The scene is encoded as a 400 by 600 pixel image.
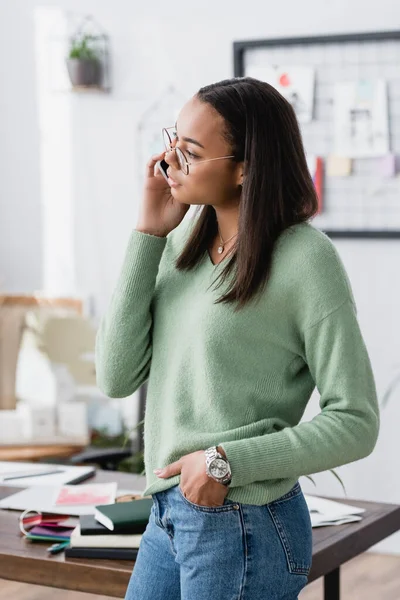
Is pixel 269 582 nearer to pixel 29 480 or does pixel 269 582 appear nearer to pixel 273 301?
pixel 273 301

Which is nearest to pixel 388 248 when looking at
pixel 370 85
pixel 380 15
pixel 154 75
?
pixel 370 85

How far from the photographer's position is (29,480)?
250 centimetres

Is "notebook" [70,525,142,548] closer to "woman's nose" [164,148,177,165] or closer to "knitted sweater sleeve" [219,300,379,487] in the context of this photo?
"knitted sweater sleeve" [219,300,379,487]

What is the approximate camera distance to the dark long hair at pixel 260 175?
143cm

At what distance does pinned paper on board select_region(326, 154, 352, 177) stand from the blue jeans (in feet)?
8.23

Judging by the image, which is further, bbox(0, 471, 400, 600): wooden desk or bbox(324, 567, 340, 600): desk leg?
bbox(324, 567, 340, 600): desk leg

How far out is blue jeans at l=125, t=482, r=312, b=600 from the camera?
139cm

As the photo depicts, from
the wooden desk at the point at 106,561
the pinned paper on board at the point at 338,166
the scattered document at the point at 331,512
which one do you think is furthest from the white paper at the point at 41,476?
the pinned paper on board at the point at 338,166

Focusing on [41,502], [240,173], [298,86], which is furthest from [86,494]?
[298,86]

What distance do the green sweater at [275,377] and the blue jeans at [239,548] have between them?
0.09ft

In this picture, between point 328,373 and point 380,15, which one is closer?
point 328,373

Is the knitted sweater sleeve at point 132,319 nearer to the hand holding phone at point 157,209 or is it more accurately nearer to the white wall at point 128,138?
the hand holding phone at point 157,209

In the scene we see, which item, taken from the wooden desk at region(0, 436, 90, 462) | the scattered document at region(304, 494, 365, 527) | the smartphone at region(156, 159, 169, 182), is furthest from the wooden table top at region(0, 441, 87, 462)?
the smartphone at region(156, 159, 169, 182)

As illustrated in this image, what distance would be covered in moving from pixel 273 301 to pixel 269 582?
1.25 feet
